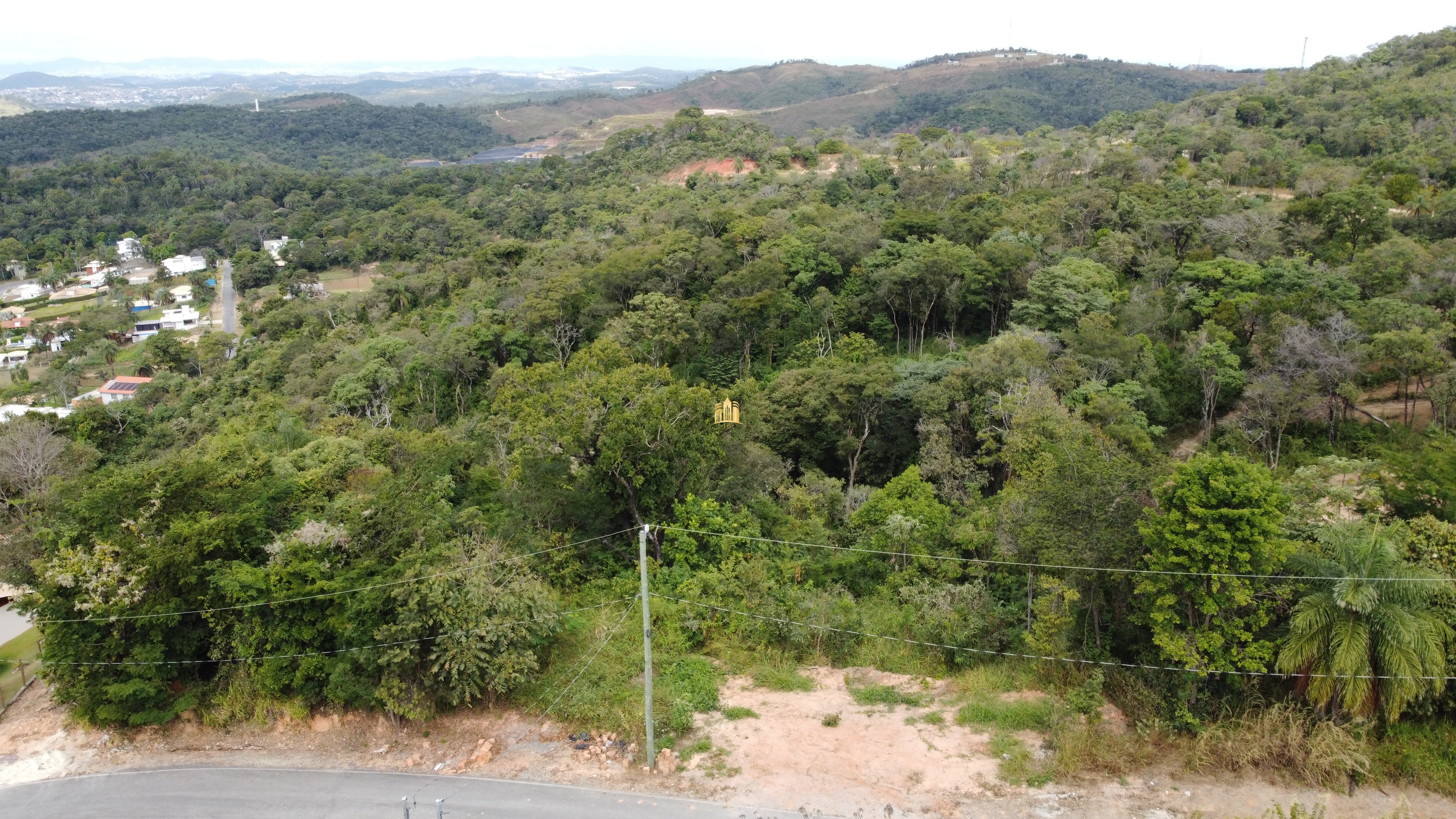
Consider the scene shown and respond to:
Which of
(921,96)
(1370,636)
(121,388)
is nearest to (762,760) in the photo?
(1370,636)

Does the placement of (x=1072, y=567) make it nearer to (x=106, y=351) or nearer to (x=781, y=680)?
(x=781, y=680)

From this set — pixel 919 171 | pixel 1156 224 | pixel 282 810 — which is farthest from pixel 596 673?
pixel 919 171

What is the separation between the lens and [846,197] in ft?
133

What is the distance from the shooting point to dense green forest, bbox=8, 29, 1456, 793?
9.59 metres

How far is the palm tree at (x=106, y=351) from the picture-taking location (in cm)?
4734

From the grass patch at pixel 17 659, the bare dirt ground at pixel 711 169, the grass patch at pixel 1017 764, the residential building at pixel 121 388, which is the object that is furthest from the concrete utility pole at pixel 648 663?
the bare dirt ground at pixel 711 169

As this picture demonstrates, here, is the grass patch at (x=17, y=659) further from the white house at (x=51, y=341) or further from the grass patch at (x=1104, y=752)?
the white house at (x=51, y=341)

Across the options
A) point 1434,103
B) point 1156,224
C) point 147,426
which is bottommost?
point 147,426

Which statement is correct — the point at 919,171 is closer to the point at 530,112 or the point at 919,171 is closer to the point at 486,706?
the point at 486,706

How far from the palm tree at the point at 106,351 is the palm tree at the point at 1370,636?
54.8 metres

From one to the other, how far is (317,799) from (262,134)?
446 ft

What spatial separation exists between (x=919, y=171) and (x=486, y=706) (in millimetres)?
37066

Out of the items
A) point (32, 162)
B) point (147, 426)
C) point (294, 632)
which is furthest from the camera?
point (32, 162)

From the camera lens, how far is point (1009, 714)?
33.6ft
